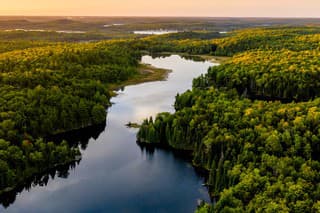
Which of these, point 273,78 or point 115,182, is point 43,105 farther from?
point 273,78

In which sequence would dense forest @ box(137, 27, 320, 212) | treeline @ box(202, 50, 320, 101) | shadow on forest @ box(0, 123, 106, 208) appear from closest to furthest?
1. dense forest @ box(137, 27, 320, 212)
2. shadow on forest @ box(0, 123, 106, 208)
3. treeline @ box(202, 50, 320, 101)

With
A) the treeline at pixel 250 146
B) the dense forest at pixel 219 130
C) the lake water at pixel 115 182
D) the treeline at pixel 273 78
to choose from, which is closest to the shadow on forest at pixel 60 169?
Result: the lake water at pixel 115 182

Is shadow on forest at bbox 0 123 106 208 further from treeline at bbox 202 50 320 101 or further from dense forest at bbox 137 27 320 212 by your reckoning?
treeline at bbox 202 50 320 101

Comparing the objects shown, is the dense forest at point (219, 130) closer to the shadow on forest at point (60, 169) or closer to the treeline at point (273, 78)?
the treeline at point (273, 78)

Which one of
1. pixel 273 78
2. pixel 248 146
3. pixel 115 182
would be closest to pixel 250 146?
pixel 248 146

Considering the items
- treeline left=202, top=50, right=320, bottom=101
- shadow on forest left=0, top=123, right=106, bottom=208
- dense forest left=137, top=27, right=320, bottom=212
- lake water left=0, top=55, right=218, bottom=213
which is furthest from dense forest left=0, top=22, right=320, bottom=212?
lake water left=0, top=55, right=218, bottom=213

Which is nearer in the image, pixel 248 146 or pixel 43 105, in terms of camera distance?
pixel 248 146
